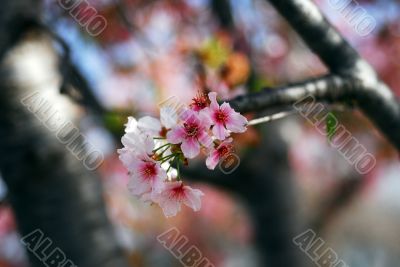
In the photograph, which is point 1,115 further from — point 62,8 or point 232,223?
point 232,223

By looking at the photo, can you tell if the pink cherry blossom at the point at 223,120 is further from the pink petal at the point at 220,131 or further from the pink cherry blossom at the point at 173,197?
the pink cherry blossom at the point at 173,197

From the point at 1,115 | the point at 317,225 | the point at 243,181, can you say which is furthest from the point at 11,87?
the point at 317,225

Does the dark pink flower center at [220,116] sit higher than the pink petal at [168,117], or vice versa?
the dark pink flower center at [220,116]

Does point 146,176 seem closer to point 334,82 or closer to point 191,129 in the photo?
point 191,129

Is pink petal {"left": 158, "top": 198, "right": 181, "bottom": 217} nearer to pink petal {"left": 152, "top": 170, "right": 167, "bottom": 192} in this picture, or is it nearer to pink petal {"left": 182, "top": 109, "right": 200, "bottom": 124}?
pink petal {"left": 152, "top": 170, "right": 167, "bottom": 192}

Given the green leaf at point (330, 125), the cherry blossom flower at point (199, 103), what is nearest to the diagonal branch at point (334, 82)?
the green leaf at point (330, 125)

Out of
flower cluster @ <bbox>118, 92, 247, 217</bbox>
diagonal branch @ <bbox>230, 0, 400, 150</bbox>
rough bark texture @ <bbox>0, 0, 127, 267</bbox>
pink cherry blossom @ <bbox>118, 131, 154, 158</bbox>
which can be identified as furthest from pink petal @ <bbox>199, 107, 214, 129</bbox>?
rough bark texture @ <bbox>0, 0, 127, 267</bbox>

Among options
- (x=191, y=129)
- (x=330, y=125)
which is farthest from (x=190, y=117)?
(x=330, y=125)
